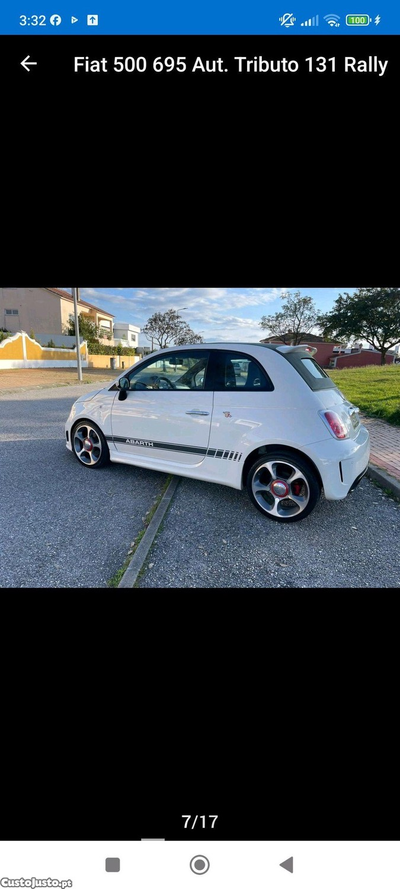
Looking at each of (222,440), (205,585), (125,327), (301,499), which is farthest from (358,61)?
(125,327)

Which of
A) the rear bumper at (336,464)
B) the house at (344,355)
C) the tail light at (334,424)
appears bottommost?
the rear bumper at (336,464)

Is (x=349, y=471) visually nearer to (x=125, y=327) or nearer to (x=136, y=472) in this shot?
(x=136, y=472)

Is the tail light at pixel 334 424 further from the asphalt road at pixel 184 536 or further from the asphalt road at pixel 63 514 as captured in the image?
the asphalt road at pixel 63 514

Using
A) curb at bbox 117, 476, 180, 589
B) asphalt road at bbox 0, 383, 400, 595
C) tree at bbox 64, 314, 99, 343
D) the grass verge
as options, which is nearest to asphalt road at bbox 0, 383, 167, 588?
asphalt road at bbox 0, 383, 400, 595

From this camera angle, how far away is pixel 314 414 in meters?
2.63

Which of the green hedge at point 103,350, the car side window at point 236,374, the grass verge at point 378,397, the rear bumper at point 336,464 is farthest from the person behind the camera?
the green hedge at point 103,350

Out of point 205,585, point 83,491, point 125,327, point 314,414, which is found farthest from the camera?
point 125,327

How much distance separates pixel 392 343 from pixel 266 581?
2793 cm

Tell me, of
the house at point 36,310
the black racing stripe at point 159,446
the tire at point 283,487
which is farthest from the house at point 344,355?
the tire at point 283,487

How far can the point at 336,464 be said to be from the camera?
260cm

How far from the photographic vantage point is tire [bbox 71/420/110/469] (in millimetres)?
3830
